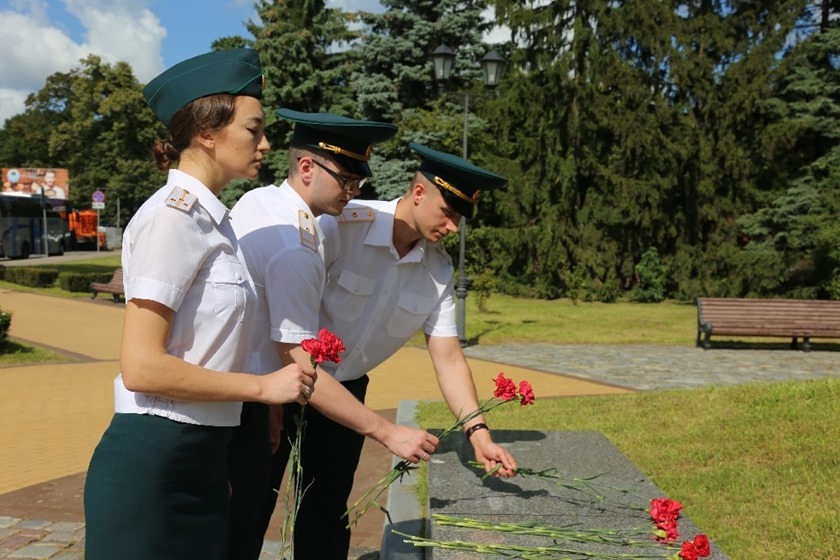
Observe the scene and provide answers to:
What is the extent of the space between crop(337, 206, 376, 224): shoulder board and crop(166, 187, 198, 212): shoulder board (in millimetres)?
1120

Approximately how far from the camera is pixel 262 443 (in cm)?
227

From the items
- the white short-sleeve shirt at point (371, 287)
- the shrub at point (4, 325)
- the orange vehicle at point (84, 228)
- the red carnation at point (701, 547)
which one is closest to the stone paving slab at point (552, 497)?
the red carnation at point (701, 547)

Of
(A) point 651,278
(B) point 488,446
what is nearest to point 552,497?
(B) point 488,446

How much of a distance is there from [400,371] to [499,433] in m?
6.92

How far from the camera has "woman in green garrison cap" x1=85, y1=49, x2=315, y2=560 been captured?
5.64ft

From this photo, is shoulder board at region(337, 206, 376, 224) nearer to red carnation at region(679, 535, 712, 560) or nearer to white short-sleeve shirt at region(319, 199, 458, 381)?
white short-sleeve shirt at region(319, 199, 458, 381)

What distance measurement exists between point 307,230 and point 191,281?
0.63 meters

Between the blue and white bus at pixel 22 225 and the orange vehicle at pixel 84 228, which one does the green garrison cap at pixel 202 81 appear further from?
the orange vehicle at pixel 84 228

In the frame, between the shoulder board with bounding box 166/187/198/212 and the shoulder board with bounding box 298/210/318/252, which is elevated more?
the shoulder board with bounding box 166/187/198/212

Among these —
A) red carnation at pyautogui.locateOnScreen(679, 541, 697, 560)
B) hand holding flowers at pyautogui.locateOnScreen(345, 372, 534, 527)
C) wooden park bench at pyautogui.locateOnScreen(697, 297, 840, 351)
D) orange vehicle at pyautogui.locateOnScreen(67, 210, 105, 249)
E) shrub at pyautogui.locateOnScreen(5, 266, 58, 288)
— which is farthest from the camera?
orange vehicle at pyautogui.locateOnScreen(67, 210, 105, 249)

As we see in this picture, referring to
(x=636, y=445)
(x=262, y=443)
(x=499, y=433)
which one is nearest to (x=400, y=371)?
(x=636, y=445)

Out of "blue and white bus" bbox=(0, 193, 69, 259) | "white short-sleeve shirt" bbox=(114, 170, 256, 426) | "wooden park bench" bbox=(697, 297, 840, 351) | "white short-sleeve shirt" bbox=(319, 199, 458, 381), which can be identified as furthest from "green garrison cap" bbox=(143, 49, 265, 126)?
"blue and white bus" bbox=(0, 193, 69, 259)

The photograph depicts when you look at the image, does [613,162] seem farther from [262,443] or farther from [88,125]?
[88,125]

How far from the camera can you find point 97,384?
929cm
